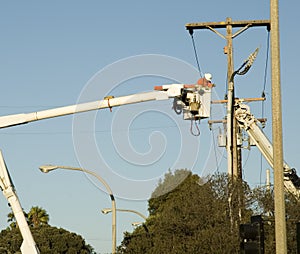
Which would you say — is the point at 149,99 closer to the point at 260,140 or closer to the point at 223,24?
the point at 223,24

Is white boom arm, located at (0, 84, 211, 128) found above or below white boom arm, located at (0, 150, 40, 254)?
above

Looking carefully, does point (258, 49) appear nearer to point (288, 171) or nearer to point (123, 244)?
point (288, 171)

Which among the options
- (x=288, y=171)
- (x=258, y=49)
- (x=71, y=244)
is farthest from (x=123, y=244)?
(x=71, y=244)

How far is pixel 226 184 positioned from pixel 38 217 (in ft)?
242

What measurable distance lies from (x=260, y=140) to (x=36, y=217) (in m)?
66.7

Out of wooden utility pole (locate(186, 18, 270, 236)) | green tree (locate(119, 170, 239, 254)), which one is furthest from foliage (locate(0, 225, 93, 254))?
wooden utility pole (locate(186, 18, 270, 236))

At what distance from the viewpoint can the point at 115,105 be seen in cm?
2322

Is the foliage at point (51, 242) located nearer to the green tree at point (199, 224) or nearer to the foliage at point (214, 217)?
the green tree at point (199, 224)

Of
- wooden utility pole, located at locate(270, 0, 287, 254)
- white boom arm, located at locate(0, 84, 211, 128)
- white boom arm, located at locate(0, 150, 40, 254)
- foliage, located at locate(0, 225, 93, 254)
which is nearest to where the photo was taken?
wooden utility pole, located at locate(270, 0, 287, 254)

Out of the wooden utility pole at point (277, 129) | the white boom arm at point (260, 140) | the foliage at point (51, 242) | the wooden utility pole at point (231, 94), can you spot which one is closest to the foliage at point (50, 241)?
the foliage at point (51, 242)

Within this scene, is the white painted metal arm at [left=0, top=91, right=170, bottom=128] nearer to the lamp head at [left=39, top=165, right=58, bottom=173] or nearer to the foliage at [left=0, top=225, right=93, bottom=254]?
the lamp head at [left=39, top=165, right=58, bottom=173]

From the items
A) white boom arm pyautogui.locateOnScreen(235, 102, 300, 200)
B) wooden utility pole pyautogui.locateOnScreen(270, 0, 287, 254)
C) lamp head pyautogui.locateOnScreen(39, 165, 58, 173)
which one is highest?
white boom arm pyautogui.locateOnScreen(235, 102, 300, 200)

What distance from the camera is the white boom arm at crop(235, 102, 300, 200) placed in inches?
1743

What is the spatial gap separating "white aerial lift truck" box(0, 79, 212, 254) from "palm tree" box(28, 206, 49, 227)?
81.8 m
